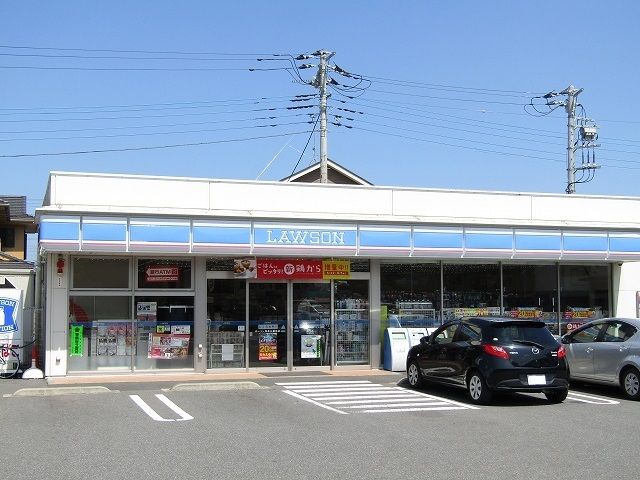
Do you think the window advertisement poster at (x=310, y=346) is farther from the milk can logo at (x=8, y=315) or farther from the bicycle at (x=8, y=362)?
the milk can logo at (x=8, y=315)

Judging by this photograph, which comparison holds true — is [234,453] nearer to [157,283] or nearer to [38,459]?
[38,459]

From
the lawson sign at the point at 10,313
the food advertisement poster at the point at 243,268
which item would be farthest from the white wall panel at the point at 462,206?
the lawson sign at the point at 10,313

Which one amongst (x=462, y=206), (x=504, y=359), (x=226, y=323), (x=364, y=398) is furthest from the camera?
(x=462, y=206)

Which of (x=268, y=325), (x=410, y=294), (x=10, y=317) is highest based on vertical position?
(x=410, y=294)

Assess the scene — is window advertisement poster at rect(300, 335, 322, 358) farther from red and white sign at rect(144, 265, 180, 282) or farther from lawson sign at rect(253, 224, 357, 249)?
red and white sign at rect(144, 265, 180, 282)

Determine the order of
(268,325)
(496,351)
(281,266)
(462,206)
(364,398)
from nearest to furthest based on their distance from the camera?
1. (496,351)
2. (364,398)
3. (281,266)
4. (268,325)
5. (462,206)

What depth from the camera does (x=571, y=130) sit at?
3659 cm

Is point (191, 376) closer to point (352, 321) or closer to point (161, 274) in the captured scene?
point (161, 274)

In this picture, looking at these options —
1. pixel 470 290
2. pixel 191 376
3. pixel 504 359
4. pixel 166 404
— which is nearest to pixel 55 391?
pixel 166 404

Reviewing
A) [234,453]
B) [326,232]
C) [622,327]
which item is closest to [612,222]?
[622,327]

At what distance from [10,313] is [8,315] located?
0.21ft

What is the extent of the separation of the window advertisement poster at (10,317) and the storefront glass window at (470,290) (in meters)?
10.7

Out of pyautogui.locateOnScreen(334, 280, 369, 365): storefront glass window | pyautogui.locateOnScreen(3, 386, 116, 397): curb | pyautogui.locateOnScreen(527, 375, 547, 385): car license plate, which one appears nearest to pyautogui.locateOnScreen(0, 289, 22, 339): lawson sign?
pyautogui.locateOnScreen(3, 386, 116, 397): curb

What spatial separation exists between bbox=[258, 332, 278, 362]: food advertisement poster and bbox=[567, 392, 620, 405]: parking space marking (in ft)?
23.4
